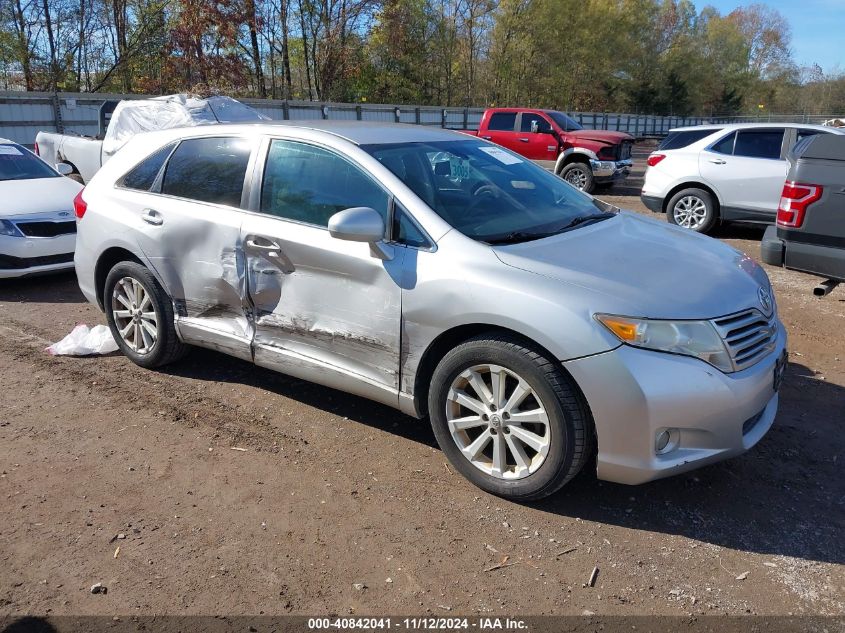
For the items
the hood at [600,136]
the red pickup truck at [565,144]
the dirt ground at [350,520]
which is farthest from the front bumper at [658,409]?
the hood at [600,136]

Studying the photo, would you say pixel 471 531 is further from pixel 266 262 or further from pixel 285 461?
pixel 266 262

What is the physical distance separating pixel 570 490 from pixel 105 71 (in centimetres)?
2857

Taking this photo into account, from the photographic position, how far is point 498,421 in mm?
3176

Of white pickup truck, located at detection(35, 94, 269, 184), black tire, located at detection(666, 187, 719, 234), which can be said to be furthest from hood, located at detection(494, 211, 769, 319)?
white pickup truck, located at detection(35, 94, 269, 184)

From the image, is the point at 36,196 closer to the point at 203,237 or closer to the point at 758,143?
the point at 203,237

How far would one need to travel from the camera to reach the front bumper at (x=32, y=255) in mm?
6914

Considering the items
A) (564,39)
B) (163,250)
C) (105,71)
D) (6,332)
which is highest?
(564,39)

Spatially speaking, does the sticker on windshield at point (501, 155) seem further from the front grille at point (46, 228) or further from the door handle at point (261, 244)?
the front grille at point (46, 228)

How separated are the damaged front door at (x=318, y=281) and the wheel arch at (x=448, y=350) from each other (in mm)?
141

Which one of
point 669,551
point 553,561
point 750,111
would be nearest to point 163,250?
point 553,561

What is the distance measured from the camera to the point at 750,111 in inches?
2881

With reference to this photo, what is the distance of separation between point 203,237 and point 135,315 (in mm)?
992

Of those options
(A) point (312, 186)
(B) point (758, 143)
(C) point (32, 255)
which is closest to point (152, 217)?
(A) point (312, 186)

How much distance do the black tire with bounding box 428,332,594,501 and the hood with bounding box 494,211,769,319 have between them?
1.14 ft
